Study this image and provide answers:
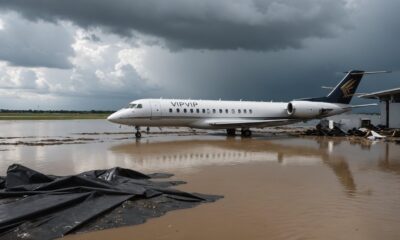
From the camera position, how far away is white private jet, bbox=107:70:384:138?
2828cm

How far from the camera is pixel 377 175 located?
12680 millimetres

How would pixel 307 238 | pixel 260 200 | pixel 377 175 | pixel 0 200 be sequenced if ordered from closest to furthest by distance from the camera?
pixel 307 238
pixel 0 200
pixel 260 200
pixel 377 175

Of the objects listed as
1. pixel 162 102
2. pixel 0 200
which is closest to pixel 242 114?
pixel 162 102

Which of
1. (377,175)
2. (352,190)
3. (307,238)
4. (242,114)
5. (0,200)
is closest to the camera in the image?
(307,238)

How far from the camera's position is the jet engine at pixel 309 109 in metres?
34.0

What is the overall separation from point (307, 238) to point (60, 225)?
3896mm

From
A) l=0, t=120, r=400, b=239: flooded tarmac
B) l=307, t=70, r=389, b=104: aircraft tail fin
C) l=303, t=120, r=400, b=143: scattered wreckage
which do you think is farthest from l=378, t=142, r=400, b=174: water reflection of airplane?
l=307, t=70, r=389, b=104: aircraft tail fin

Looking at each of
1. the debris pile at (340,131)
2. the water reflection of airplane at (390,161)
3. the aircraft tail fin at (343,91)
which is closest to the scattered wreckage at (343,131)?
the debris pile at (340,131)

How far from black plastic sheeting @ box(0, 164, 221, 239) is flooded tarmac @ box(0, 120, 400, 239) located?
1.24 feet

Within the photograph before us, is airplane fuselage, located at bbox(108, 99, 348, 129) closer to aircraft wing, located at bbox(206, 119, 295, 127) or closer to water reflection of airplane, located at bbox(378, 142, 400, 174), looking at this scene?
aircraft wing, located at bbox(206, 119, 295, 127)

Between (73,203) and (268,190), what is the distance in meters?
4.69

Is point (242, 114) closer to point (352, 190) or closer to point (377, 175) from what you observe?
point (377, 175)

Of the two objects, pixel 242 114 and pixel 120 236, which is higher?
pixel 242 114

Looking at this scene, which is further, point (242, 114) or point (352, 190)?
point (242, 114)
